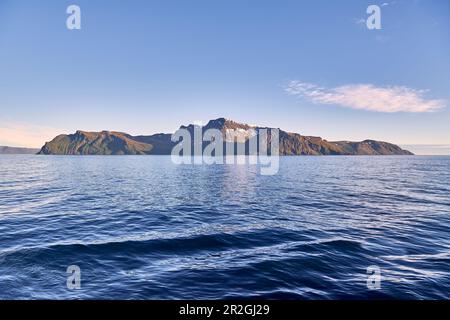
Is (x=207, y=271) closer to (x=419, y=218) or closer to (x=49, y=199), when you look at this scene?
(x=419, y=218)

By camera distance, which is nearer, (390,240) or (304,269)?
(304,269)

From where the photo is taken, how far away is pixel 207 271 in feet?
47.0

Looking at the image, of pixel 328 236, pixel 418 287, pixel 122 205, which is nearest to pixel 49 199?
pixel 122 205

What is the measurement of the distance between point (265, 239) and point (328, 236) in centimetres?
487

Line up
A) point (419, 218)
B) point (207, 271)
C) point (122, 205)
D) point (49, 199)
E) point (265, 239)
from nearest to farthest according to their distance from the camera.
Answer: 1. point (207, 271)
2. point (265, 239)
3. point (419, 218)
4. point (122, 205)
5. point (49, 199)

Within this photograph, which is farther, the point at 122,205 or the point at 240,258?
the point at 122,205

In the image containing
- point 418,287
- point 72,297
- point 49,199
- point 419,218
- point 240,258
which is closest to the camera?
point 72,297
